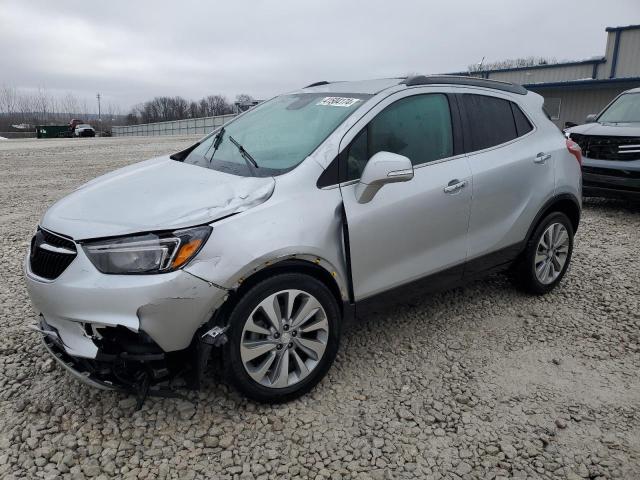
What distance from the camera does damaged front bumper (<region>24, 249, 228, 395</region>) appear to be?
2.37 meters

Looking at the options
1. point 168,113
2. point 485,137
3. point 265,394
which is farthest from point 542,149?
point 168,113

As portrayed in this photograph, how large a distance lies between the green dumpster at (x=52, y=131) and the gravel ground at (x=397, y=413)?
4673 centimetres

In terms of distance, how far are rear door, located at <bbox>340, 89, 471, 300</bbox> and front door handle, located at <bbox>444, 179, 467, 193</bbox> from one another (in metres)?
0.01

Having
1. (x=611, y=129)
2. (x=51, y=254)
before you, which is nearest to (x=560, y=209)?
(x=51, y=254)

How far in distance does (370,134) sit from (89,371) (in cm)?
208

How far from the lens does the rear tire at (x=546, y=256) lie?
13.8 feet

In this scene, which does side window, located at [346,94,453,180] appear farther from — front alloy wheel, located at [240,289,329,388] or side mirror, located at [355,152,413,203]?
front alloy wheel, located at [240,289,329,388]

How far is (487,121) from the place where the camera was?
384 cm

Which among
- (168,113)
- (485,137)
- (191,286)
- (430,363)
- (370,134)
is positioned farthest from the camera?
(168,113)

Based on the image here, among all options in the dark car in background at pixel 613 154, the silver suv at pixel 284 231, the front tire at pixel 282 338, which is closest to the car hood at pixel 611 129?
the dark car in background at pixel 613 154

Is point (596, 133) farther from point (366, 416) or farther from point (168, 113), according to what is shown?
point (168, 113)

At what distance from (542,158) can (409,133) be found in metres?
1.43

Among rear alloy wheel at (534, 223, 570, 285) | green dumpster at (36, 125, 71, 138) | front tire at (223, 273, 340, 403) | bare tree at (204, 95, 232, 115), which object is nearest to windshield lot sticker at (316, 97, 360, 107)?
front tire at (223, 273, 340, 403)

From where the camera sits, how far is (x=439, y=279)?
11.6ft
